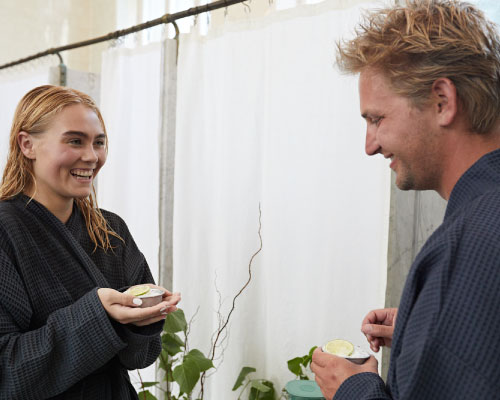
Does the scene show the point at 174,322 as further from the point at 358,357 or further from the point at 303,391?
the point at 358,357

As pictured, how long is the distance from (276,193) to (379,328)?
84cm

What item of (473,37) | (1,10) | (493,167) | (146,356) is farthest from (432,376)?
(1,10)

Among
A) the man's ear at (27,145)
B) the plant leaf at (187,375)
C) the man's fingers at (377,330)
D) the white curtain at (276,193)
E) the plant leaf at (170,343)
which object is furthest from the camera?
the plant leaf at (170,343)

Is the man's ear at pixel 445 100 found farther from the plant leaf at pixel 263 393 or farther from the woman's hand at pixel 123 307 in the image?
the plant leaf at pixel 263 393

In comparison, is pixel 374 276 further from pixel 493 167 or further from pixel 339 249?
pixel 493 167

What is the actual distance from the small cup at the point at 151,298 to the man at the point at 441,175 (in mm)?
391

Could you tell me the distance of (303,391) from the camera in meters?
1.55

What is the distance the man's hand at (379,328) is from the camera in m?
1.04

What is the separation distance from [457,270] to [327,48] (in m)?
1.19

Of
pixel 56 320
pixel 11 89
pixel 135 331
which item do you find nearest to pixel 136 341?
pixel 135 331

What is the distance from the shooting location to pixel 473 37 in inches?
33.1

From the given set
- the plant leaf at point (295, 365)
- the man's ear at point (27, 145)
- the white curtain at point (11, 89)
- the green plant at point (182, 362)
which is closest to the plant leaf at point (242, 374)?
the green plant at point (182, 362)

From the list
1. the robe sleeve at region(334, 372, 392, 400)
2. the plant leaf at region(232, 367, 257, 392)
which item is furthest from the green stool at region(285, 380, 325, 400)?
the robe sleeve at region(334, 372, 392, 400)

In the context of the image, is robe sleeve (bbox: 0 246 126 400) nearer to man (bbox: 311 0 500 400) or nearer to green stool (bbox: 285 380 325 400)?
man (bbox: 311 0 500 400)
